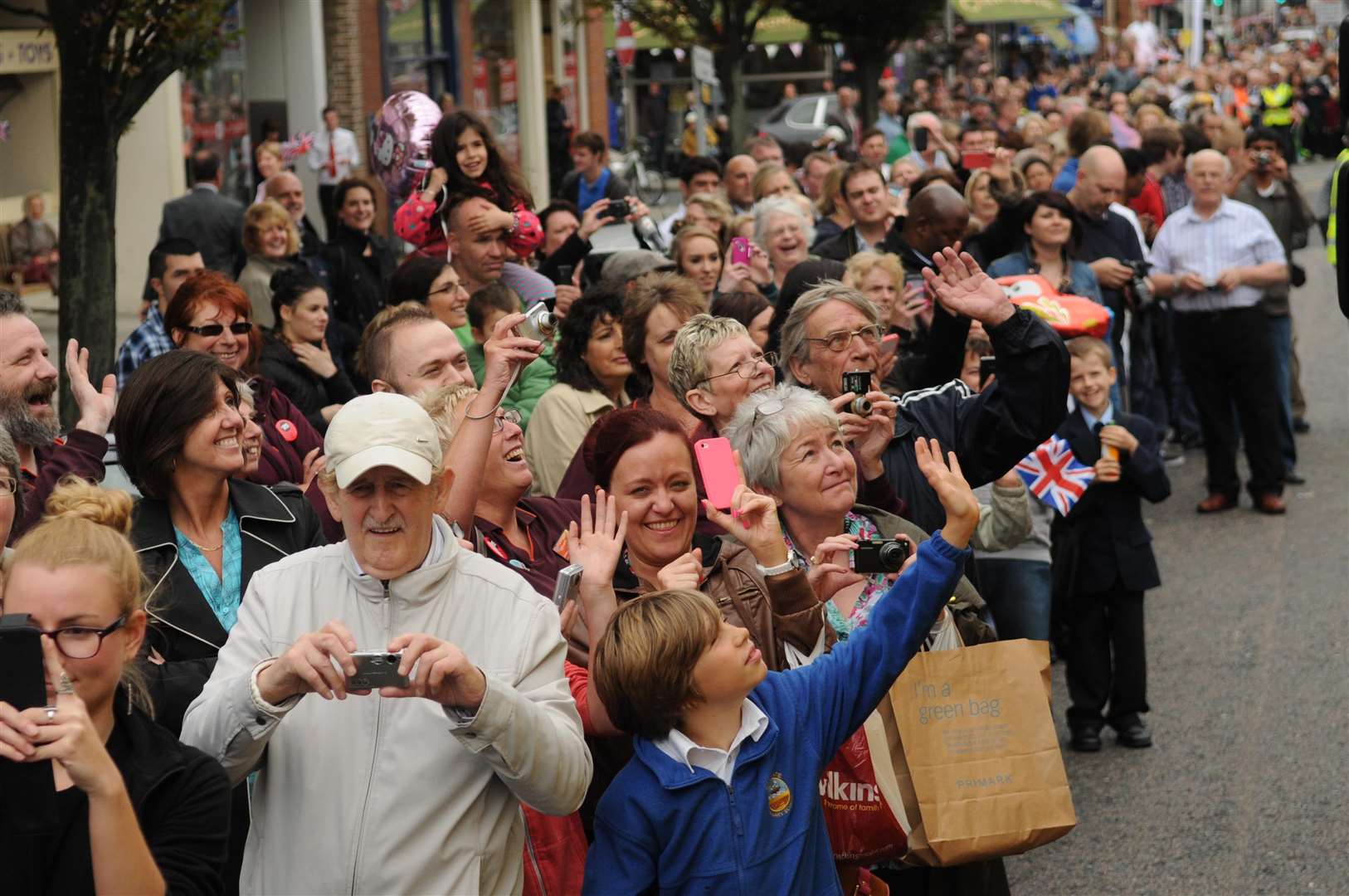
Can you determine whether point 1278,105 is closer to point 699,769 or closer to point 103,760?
point 699,769

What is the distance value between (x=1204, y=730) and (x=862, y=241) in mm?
3628

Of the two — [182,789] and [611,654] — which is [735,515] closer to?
[611,654]

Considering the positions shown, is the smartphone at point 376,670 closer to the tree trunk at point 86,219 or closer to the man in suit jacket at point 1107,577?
the man in suit jacket at point 1107,577

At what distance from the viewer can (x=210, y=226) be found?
12.7 m

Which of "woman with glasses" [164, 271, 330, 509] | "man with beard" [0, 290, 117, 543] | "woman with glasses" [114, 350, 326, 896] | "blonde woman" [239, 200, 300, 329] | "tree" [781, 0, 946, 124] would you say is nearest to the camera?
"woman with glasses" [114, 350, 326, 896]

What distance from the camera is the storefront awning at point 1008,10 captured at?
45.6 metres

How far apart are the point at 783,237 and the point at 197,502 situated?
17.4 ft

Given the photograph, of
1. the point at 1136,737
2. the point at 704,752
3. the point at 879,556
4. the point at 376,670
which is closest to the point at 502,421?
the point at 879,556

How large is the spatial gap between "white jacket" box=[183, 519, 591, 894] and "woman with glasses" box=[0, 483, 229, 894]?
0.18 m

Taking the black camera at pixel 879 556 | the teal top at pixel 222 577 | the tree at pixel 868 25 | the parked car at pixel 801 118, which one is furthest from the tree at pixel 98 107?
the parked car at pixel 801 118

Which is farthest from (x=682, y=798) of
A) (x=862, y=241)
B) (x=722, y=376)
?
(x=862, y=241)

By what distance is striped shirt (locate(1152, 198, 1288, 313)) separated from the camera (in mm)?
11211

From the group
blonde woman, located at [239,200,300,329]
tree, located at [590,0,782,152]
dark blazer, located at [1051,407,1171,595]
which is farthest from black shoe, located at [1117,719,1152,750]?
tree, located at [590,0,782,152]

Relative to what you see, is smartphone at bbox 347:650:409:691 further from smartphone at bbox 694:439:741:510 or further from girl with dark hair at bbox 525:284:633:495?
girl with dark hair at bbox 525:284:633:495
